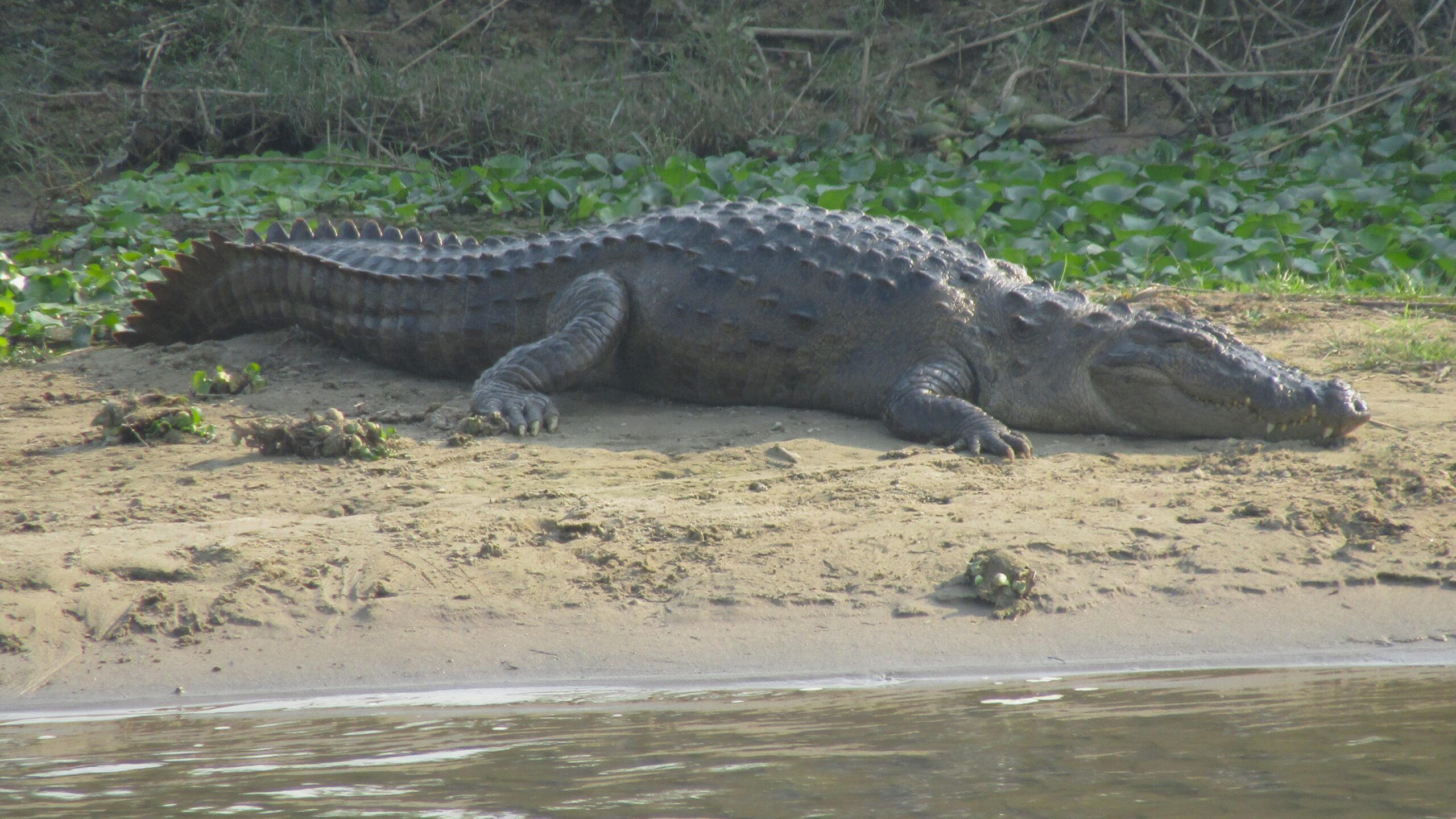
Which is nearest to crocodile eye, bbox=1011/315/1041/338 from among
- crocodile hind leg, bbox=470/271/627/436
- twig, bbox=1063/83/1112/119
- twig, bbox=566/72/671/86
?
crocodile hind leg, bbox=470/271/627/436

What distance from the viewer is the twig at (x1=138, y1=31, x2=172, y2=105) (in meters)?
8.45

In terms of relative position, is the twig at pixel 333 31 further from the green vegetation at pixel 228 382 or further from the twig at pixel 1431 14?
the twig at pixel 1431 14

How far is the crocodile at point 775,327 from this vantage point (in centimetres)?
456

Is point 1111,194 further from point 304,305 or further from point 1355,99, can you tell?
point 304,305

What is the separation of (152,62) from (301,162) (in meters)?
1.58

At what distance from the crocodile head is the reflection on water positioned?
5.28 ft

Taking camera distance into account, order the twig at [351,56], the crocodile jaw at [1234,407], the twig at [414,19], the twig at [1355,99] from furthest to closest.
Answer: the twig at [414,19] < the twig at [351,56] < the twig at [1355,99] < the crocodile jaw at [1234,407]

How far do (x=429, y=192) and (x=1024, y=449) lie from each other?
4.61m

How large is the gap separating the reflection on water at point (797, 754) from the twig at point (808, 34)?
7.31 m

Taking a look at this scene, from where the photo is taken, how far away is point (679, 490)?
378cm

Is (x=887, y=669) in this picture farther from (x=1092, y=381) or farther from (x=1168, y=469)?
(x=1092, y=381)

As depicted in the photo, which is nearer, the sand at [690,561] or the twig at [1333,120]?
the sand at [690,561]

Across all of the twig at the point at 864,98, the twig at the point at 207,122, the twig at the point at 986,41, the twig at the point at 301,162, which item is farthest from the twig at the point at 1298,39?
the twig at the point at 207,122

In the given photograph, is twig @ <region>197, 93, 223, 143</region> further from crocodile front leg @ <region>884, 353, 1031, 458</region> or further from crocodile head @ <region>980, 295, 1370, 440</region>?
crocodile head @ <region>980, 295, 1370, 440</region>
